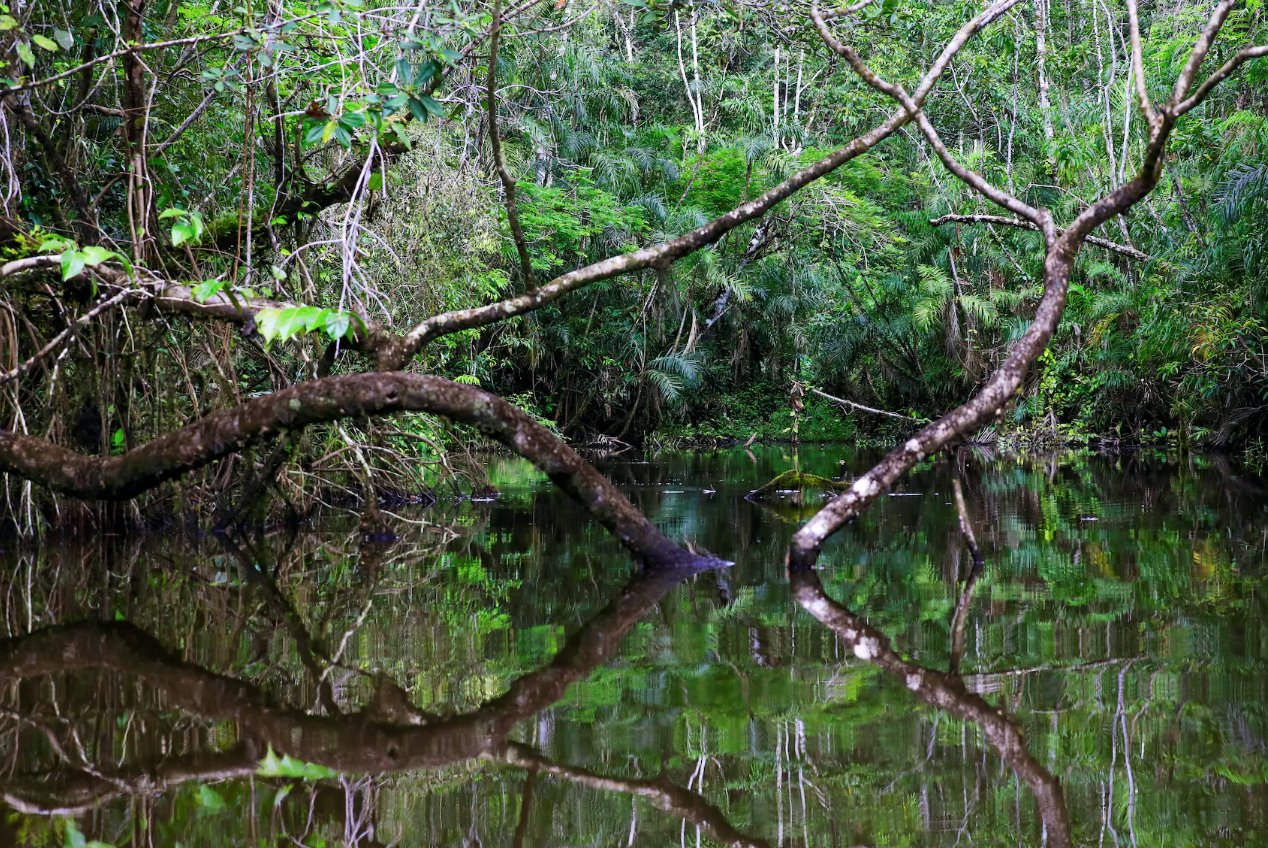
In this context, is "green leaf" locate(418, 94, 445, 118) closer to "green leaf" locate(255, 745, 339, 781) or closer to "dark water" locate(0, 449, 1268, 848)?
"dark water" locate(0, 449, 1268, 848)

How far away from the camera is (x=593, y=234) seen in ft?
62.0

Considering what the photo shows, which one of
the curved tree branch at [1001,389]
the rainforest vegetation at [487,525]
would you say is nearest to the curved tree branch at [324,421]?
the rainforest vegetation at [487,525]

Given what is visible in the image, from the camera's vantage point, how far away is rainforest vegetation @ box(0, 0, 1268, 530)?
207 inches

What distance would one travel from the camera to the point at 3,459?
526cm

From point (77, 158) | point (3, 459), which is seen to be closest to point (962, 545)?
point (3, 459)

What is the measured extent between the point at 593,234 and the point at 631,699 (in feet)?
53.8

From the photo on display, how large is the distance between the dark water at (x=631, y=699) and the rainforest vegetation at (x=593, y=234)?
2.84 feet

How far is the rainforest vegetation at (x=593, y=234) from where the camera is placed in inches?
207

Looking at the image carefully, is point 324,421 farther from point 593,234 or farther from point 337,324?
point 593,234

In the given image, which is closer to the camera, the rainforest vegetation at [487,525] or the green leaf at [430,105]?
the rainforest vegetation at [487,525]

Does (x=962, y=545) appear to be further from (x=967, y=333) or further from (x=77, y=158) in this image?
(x=967, y=333)

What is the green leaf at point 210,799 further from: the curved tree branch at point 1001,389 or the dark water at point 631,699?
the curved tree branch at point 1001,389

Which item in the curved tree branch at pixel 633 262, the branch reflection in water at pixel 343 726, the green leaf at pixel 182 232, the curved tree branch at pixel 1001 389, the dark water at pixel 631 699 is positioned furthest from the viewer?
the curved tree branch at pixel 633 262

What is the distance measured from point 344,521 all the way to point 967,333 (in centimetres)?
1261
